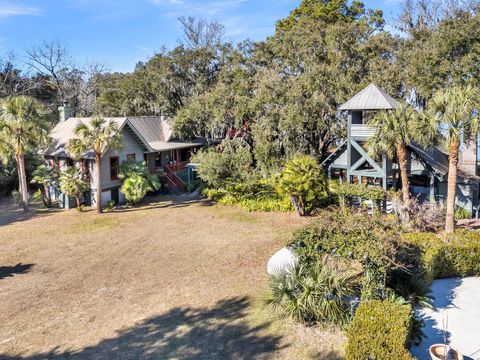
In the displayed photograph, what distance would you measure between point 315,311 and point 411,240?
5806 mm

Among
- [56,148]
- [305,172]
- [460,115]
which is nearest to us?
[460,115]

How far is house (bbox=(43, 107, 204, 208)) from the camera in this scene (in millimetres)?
27531

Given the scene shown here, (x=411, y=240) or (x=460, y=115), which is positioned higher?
(x=460, y=115)

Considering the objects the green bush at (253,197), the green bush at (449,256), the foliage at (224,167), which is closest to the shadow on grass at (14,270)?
the foliage at (224,167)

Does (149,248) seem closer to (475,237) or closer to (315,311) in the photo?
(315,311)

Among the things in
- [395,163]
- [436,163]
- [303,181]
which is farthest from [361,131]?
[303,181]

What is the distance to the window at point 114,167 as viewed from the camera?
2802 cm

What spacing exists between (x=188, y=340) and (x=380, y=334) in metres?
5.28

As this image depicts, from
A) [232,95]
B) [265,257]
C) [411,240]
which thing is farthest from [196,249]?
[232,95]

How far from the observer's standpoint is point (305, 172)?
22797mm

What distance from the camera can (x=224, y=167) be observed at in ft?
88.1

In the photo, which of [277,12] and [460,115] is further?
[277,12]

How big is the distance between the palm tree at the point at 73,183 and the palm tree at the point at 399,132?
1926 centimetres

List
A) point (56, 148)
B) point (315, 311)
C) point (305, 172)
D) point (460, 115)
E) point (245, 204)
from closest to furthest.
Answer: point (315, 311), point (460, 115), point (305, 172), point (245, 204), point (56, 148)
